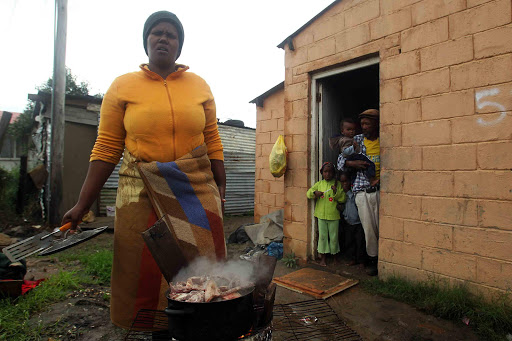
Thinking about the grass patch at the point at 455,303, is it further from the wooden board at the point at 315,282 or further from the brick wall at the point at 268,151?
the brick wall at the point at 268,151

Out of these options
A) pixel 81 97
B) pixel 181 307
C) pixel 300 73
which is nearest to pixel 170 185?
pixel 181 307

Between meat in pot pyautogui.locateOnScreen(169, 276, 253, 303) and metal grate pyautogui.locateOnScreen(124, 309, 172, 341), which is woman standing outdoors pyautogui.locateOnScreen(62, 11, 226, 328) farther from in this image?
meat in pot pyautogui.locateOnScreen(169, 276, 253, 303)

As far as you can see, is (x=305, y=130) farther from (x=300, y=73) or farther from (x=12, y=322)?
(x=12, y=322)

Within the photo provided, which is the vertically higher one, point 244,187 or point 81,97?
point 81,97

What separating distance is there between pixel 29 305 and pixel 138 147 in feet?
8.35

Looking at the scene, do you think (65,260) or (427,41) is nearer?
(427,41)

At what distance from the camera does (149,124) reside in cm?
175

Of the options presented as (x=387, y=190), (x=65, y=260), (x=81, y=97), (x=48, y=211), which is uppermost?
(x=81, y=97)

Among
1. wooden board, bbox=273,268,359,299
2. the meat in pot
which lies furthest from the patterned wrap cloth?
wooden board, bbox=273,268,359,299

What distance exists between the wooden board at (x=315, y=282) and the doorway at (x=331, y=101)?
20.5 inches

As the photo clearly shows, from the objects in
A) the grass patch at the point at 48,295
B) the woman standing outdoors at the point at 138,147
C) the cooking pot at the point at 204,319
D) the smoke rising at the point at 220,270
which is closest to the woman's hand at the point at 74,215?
the woman standing outdoors at the point at 138,147

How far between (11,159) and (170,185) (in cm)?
1850

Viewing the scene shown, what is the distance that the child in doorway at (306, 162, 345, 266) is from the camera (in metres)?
4.37

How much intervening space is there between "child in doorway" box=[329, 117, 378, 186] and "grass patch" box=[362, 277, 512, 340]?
1.29 meters
